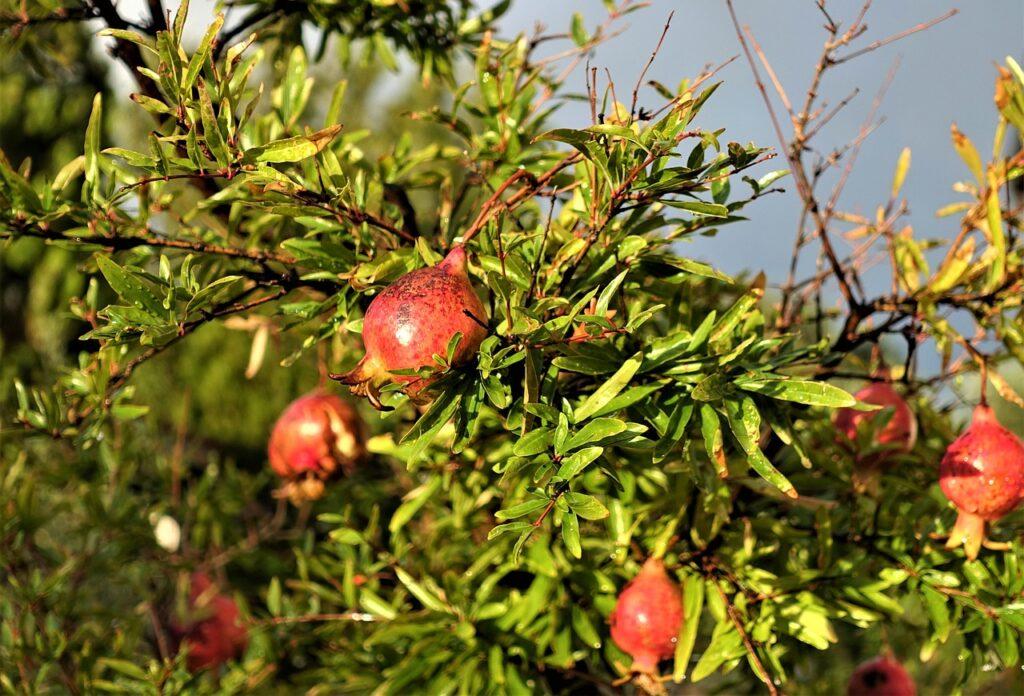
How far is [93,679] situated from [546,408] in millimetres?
771

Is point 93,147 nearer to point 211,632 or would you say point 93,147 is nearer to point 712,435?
point 712,435

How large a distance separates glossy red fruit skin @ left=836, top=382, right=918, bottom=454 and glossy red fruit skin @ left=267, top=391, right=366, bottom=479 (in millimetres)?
447

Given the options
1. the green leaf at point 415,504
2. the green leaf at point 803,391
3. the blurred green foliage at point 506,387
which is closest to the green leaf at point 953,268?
the blurred green foliage at point 506,387

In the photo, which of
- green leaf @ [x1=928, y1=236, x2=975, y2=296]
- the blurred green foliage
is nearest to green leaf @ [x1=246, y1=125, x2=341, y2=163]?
the blurred green foliage

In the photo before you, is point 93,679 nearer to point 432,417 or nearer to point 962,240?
point 432,417

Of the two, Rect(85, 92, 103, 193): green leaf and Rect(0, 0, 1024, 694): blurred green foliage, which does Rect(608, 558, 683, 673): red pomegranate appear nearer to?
Rect(0, 0, 1024, 694): blurred green foliage

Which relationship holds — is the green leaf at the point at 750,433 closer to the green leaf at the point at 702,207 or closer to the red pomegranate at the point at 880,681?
the green leaf at the point at 702,207

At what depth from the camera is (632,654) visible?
701 millimetres

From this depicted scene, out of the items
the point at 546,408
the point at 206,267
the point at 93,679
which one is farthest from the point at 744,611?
the point at 93,679

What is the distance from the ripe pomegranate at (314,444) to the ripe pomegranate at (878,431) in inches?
17.6

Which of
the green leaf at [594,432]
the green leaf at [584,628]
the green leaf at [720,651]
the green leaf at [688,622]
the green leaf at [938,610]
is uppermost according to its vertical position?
the green leaf at [594,432]

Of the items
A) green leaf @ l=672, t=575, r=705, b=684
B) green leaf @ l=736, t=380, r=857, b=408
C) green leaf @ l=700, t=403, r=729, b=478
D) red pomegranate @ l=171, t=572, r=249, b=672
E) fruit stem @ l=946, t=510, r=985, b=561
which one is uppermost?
green leaf @ l=736, t=380, r=857, b=408

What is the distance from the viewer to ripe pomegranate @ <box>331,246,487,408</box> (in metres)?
0.47

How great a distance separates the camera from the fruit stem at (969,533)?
66 centimetres
